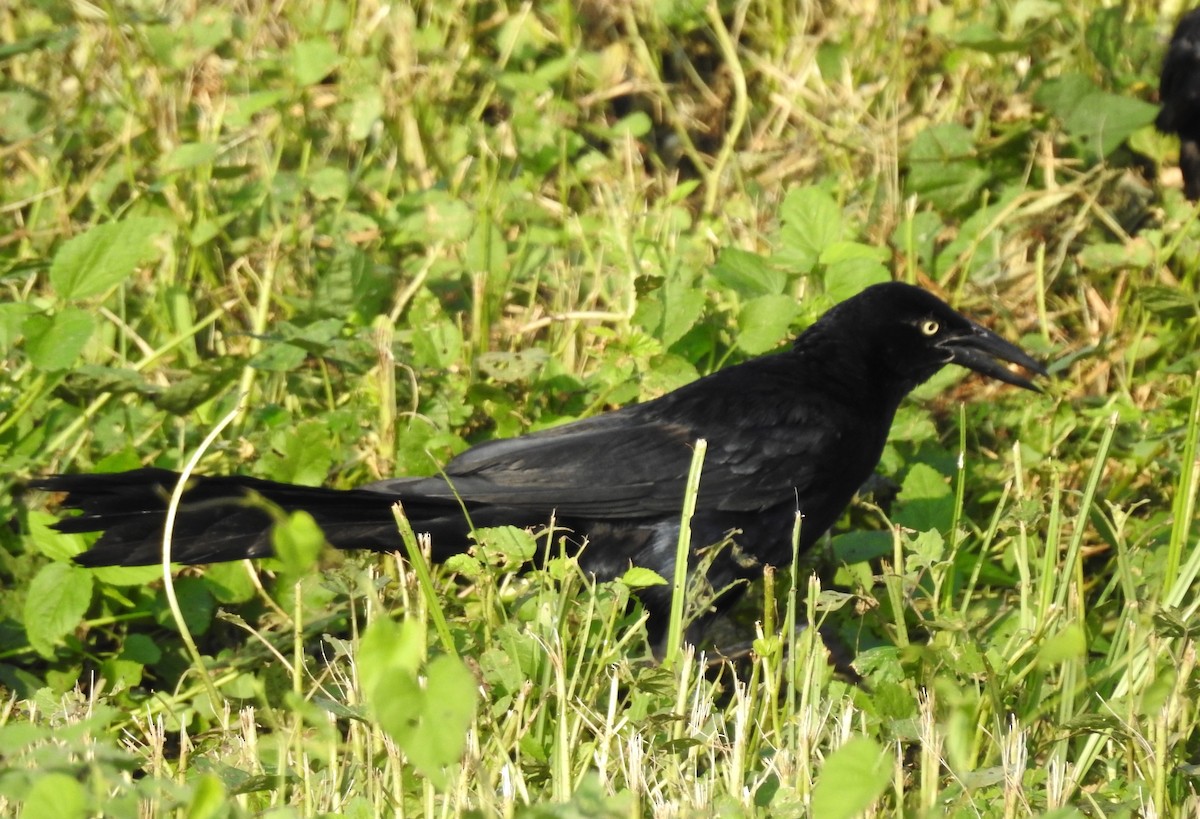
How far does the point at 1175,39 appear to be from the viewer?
5.78m

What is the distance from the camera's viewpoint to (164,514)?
11.0 ft

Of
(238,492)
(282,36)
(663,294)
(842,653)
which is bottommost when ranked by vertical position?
(842,653)

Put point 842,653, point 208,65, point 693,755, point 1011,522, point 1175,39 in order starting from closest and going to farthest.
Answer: point 693,755 < point 1011,522 < point 842,653 < point 1175,39 < point 208,65

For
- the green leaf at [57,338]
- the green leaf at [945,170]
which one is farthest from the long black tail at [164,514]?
the green leaf at [945,170]

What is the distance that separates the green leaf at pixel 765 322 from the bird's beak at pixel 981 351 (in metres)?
0.48

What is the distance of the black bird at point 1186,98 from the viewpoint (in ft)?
18.5

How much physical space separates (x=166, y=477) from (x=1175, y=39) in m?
4.19

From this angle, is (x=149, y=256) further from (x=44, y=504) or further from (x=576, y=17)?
(x=576, y=17)

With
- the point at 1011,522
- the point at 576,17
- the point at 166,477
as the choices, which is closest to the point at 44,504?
the point at 166,477

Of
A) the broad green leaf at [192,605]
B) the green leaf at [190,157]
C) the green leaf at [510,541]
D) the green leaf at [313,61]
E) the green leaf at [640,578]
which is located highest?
the green leaf at [313,61]

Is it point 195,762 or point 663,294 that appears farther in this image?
Answer: point 663,294

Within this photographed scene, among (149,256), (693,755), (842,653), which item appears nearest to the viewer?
(693,755)

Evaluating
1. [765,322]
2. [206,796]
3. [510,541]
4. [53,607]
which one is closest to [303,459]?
[53,607]

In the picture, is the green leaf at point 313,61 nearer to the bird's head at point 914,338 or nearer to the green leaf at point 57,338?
the green leaf at point 57,338
